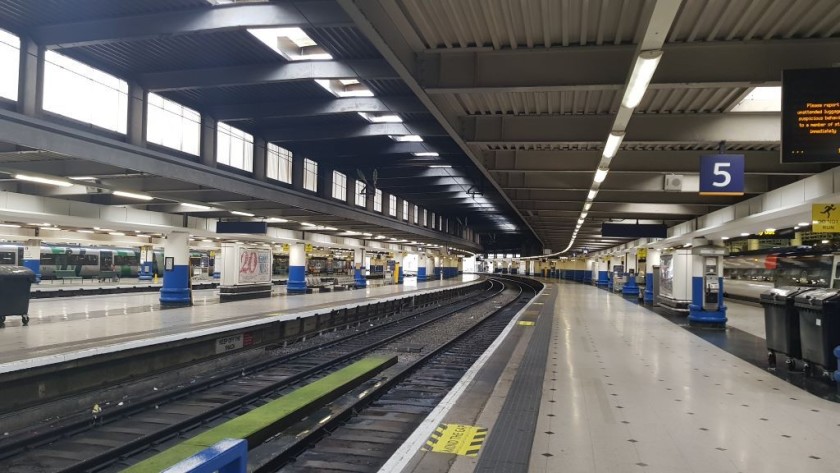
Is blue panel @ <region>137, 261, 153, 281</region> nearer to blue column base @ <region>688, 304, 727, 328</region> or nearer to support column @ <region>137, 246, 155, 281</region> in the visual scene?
support column @ <region>137, 246, 155, 281</region>

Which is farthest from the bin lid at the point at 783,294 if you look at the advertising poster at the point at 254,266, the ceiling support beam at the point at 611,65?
the advertising poster at the point at 254,266

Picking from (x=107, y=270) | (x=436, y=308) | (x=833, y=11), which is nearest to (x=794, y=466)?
(x=833, y=11)

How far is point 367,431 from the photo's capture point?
8.02m

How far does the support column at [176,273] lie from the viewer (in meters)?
20.9

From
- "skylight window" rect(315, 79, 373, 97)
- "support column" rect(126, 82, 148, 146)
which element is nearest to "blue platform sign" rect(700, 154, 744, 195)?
"skylight window" rect(315, 79, 373, 97)

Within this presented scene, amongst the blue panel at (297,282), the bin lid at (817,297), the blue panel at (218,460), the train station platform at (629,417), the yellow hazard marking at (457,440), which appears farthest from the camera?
the blue panel at (297,282)

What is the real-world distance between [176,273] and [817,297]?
20164mm

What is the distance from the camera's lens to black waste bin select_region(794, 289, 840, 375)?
8000mm

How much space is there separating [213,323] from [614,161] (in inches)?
414

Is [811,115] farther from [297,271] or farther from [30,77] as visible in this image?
[297,271]

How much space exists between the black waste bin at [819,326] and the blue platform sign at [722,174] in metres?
1.93

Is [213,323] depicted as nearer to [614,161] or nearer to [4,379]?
[4,379]

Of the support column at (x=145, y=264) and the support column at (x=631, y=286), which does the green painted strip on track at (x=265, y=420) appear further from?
the support column at (x=145, y=264)

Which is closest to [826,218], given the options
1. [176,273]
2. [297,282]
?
[176,273]
